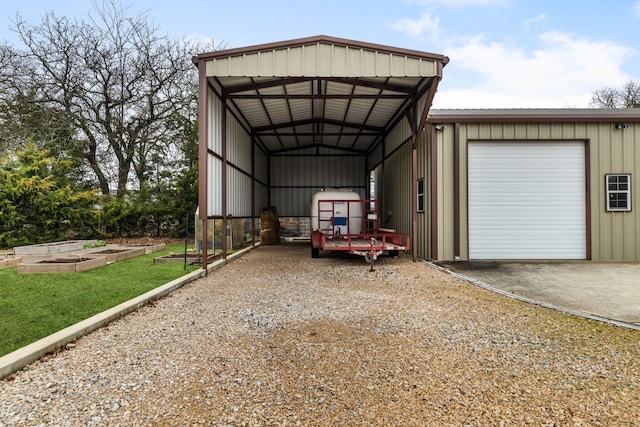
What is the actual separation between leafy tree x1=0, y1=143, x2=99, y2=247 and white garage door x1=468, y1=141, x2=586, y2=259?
51.7 feet

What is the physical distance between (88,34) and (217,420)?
→ 23635 mm

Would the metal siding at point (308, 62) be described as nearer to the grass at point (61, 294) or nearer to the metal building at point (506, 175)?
the metal building at point (506, 175)

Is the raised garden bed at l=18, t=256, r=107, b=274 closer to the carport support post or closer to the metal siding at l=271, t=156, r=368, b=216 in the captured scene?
the carport support post

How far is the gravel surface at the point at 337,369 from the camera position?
2.51 metres

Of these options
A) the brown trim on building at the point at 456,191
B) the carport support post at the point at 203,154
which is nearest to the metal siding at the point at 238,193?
the carport support post at the point at 203,154

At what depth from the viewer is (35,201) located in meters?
13.5

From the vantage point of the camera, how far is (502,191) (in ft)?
33.3

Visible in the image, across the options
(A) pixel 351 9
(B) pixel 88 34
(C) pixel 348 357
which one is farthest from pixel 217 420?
(B) pixel 88 34

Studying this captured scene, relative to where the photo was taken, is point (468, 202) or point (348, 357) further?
point (468, 202)

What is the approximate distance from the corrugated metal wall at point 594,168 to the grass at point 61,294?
23.7ft

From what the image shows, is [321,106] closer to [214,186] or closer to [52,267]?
[214,186]

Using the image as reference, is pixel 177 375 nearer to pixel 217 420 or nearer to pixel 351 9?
pixel 217 420

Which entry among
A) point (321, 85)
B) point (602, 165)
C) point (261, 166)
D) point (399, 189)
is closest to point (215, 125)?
point (321, 85)

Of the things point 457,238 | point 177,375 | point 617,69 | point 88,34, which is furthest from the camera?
point 617,69
